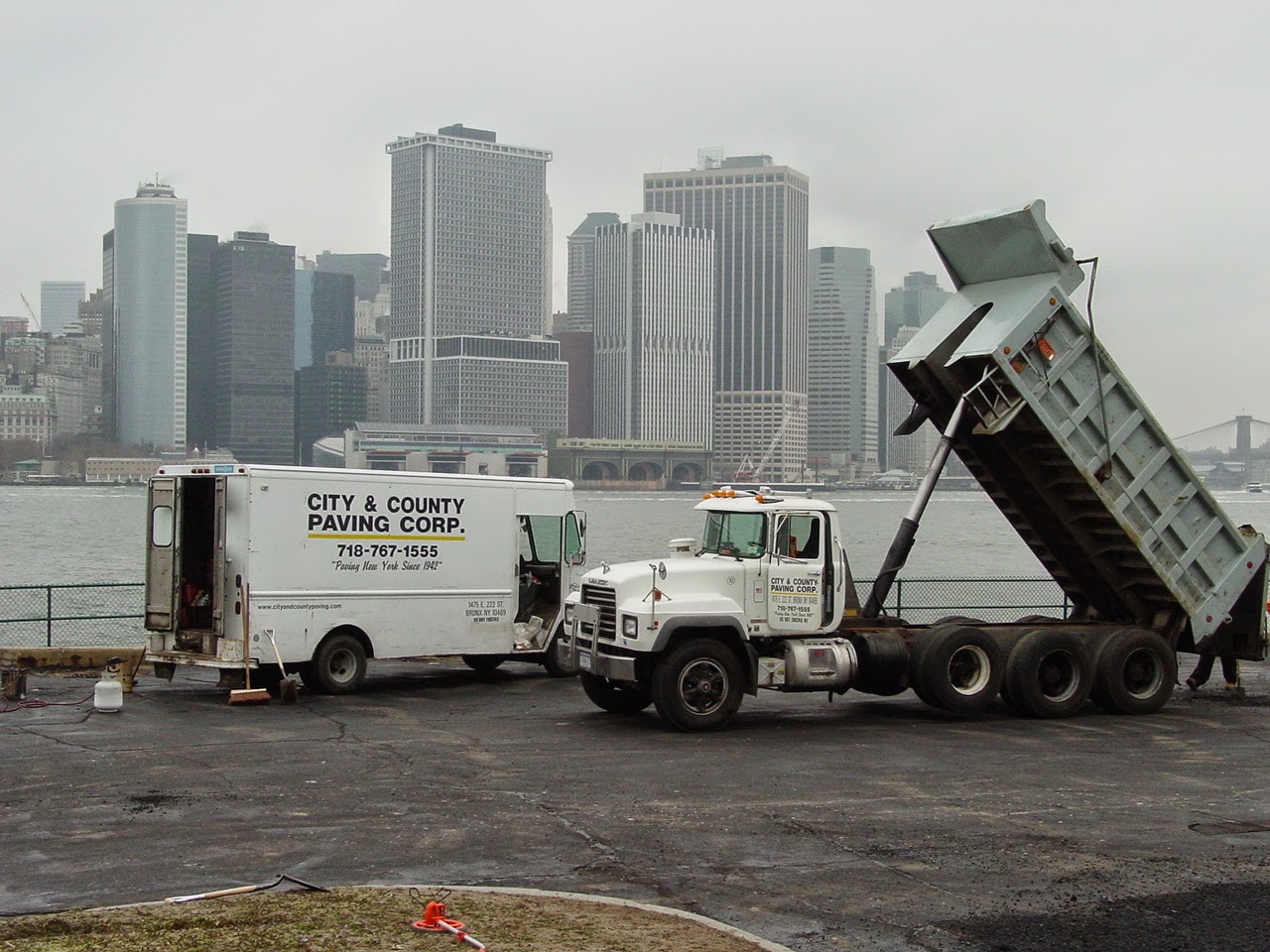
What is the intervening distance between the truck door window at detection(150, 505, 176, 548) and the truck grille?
19.8ft

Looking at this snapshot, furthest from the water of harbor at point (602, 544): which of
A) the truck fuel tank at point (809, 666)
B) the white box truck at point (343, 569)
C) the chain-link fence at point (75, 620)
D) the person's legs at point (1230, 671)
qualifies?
the truck fuel tank at point (809, 666)

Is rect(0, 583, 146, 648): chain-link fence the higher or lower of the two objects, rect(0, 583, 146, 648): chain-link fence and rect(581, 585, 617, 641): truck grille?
the lower

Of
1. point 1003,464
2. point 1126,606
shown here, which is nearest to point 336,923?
point 1003,464

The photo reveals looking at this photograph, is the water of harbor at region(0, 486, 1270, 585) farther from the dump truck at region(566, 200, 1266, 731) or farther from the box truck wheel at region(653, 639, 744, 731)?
the box truck wheel at region(653, 639, 744, 731)

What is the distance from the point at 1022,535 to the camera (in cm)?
1883

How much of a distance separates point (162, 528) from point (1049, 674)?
11.6 meters

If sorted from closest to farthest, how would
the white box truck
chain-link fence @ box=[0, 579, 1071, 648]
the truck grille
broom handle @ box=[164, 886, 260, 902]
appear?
broom handle @ box=[164, 886, 260, 902] → the truck grille → the white box truck → chain-link fence @ box=[0, 579, 1071, 648]

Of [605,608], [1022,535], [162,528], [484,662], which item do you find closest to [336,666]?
[162,528]

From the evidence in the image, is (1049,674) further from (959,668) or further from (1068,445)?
(1068,445)

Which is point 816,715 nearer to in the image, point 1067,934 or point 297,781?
point 297,781

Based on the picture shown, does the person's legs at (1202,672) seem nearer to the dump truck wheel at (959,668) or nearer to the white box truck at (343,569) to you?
the dump truck wheel at (959,668)

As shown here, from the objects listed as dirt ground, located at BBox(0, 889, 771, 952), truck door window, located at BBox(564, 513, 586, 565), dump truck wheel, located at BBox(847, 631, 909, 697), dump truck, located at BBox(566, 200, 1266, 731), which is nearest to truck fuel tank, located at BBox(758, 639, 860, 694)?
dump truck, located at BBox(566, 200, 1266, 731)

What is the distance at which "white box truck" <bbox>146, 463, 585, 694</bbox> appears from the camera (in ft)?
59.3

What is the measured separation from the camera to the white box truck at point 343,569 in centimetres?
1806
